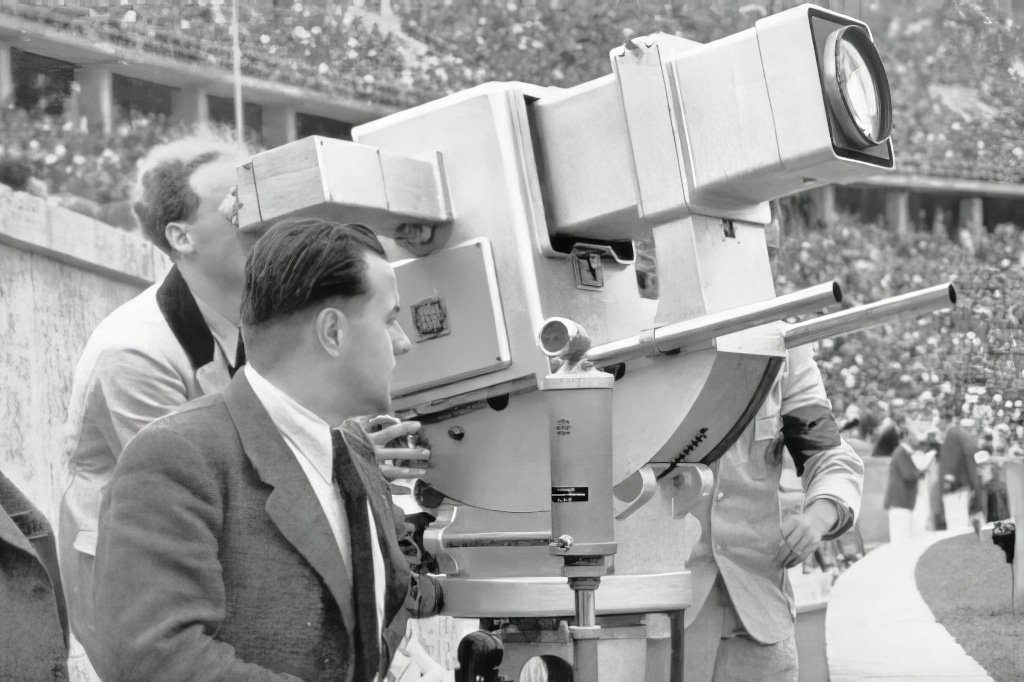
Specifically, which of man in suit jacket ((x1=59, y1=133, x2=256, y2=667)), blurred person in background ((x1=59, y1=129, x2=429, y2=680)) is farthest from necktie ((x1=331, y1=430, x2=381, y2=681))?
man in suit jacket ((x1=59, y1=133, x2=256, y2=667))

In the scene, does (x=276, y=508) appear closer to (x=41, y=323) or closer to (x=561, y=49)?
(x=41, y=323)

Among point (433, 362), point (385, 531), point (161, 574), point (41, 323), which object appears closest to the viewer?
point (161, 574)

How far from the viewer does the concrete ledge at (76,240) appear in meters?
2.74

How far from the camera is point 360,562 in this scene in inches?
53.7

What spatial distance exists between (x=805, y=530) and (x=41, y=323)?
5.30ft

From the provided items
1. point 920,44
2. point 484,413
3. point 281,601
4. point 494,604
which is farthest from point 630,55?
point 920,44

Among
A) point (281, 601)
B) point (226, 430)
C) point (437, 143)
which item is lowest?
point (281, 601)

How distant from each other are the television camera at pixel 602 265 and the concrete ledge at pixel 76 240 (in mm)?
1051

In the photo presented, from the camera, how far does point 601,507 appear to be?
1556mm

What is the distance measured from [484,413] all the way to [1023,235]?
2614 mm

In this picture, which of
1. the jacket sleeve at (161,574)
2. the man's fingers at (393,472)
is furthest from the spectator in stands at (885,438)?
the jacket sleeve at (161,574)

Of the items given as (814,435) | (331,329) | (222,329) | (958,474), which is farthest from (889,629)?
(331,329)

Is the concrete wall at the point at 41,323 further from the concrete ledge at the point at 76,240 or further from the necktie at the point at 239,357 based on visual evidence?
the necktie at the point at 239,357

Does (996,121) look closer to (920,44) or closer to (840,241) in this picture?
(920,44)
